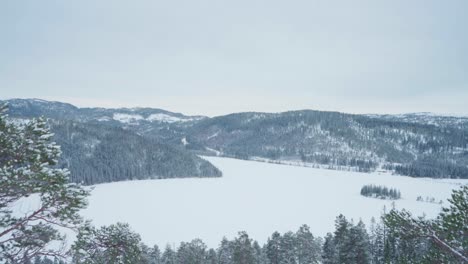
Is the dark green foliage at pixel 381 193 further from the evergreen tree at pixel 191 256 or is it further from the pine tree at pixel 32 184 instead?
the pine tree at pixel 32 184

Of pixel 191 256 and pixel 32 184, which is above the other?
pixel 32 184

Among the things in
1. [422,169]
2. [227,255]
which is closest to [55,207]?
[227,255]

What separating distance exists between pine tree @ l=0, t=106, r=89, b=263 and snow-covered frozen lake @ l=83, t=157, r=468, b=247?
35.9 m

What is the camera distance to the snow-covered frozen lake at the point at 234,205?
64312mm

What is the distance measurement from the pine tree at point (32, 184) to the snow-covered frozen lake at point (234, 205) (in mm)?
35936

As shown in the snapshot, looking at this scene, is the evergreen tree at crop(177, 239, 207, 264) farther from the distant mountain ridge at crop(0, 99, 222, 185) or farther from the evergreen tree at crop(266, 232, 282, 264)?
the distant mountain ridge at crop(0, 99, 222, 185)

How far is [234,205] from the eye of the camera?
86000mm

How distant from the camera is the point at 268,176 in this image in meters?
147

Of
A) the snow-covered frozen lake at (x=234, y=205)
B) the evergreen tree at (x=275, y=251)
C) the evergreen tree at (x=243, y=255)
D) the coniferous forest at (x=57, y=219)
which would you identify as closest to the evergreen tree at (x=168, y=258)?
the evergreen tree at (x=275, y=251)

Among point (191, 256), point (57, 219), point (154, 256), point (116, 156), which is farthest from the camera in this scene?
point (116, 156)

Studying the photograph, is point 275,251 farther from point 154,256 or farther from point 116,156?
point 116,156

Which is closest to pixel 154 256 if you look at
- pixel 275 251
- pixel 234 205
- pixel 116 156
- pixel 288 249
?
pixel 275 251

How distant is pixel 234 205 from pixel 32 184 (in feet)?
264

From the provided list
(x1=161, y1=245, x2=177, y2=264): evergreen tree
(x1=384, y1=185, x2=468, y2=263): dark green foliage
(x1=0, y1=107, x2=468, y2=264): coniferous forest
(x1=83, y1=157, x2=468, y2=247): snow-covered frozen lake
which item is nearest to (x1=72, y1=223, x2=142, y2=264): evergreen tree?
(x1=0, y1=107, x2=468, y2=264): coniferous forest
